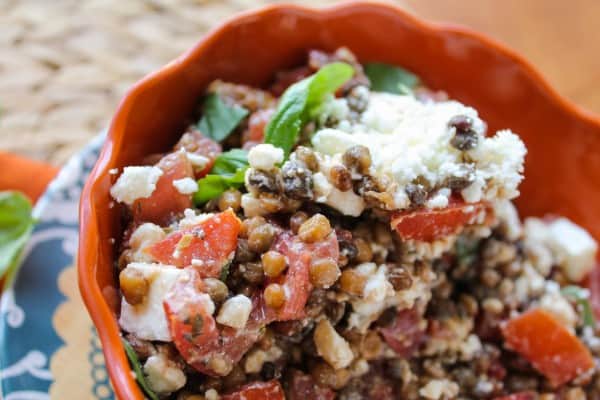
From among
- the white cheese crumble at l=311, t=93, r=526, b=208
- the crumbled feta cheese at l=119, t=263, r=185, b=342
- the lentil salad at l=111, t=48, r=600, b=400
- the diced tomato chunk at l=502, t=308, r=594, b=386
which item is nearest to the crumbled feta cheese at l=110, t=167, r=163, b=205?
the lentil salad at l=111, t=48, r=600, b=400

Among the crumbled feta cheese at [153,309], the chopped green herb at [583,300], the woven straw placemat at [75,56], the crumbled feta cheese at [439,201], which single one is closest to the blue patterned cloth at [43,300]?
the woven straw placemat at [75,56]

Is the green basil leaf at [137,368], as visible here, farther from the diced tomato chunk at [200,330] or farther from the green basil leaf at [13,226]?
the green basil leaf at [13,226]

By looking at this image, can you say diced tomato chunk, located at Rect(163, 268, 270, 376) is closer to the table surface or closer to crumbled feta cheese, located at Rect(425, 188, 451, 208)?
crumbled feta cheese, located at Rect(425, 188, 451, 208)

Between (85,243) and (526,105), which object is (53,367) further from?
(526,105)

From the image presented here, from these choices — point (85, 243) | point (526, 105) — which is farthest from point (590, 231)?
point (85, 243)

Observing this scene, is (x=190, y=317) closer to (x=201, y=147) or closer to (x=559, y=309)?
(x=201, y=147)
